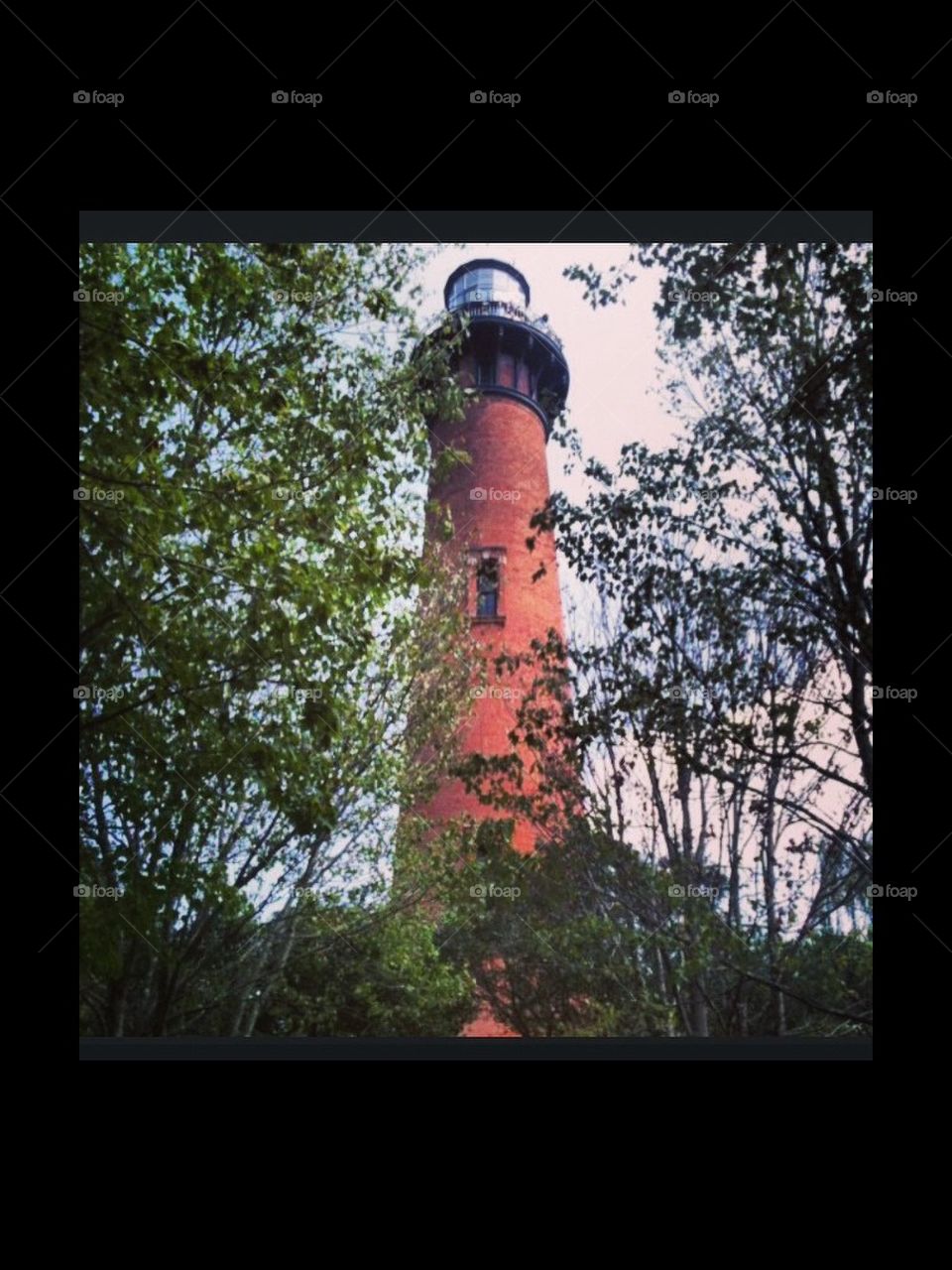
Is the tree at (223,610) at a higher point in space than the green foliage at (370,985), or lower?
higher

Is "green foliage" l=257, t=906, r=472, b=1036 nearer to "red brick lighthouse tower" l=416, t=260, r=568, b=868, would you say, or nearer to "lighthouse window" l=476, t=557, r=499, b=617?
"red brick lighthouse tower" l=416, t=260, r=568, b=868

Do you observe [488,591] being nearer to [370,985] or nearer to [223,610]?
[223,610]

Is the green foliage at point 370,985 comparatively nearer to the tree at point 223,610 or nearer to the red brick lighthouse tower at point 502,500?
the tree at point 223,610

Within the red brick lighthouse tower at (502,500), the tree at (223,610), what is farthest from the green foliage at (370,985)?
the red brick lighthouse tower at (502,500)

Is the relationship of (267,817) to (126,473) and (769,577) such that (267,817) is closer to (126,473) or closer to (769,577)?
(126,473)

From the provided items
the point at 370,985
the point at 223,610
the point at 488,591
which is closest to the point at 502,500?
the point at 488,591

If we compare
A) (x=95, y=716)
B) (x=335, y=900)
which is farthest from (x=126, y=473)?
(x=335, y=900)

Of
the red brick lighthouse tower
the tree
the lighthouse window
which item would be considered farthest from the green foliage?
the lighthouse window
